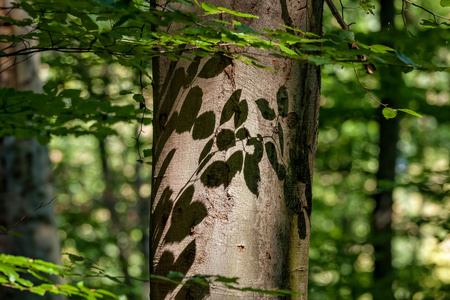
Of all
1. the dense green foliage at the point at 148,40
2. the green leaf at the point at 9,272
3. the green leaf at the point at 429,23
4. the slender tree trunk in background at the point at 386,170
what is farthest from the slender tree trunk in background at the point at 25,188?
the slender tree trunk in background at the point at 386,170

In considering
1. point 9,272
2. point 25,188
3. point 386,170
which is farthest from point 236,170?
point 386,170

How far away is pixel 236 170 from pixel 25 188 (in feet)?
9.60

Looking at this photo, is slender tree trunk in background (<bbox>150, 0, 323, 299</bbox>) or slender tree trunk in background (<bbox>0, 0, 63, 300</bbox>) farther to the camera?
slender tree trunk in background (<bbox>0, 0, 63, 300</bbox>)

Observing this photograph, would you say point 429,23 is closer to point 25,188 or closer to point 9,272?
point 9,272

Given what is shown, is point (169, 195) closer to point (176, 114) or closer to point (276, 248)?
point (176, 114)

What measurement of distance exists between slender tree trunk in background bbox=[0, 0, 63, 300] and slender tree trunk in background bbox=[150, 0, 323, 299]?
2.62 m

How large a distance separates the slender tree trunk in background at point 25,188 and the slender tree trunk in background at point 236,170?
2620 mm

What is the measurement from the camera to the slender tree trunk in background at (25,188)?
139 inches

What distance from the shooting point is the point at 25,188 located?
11.8 ft

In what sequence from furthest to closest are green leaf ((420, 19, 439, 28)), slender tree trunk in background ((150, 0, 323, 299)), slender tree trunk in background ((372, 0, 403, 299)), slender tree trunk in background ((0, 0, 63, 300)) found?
slender tree trunk in background ((372, 0, 403, 299)), slender tree trunk in background ((0, 0, 63, 300)), green leaf ((420, 19, 439, 28)), slender tree trunk in background ((150, 0, 323, 299))

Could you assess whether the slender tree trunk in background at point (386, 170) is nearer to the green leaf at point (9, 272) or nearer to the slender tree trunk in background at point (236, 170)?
the slender tree trunk in background at point (236, 170)

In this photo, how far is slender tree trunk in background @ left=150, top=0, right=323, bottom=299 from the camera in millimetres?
1293

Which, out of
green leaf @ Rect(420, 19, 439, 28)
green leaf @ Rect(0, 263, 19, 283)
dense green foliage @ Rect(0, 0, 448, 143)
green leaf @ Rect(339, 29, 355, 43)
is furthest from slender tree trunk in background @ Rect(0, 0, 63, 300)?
green leaf @ Rect(420, 19, 439, 28)

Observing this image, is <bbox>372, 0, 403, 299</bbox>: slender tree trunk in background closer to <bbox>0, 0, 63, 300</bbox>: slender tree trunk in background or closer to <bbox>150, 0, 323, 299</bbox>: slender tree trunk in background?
<bbox>0, 0, 63, 300</bbox>: slender tree trunk in background
